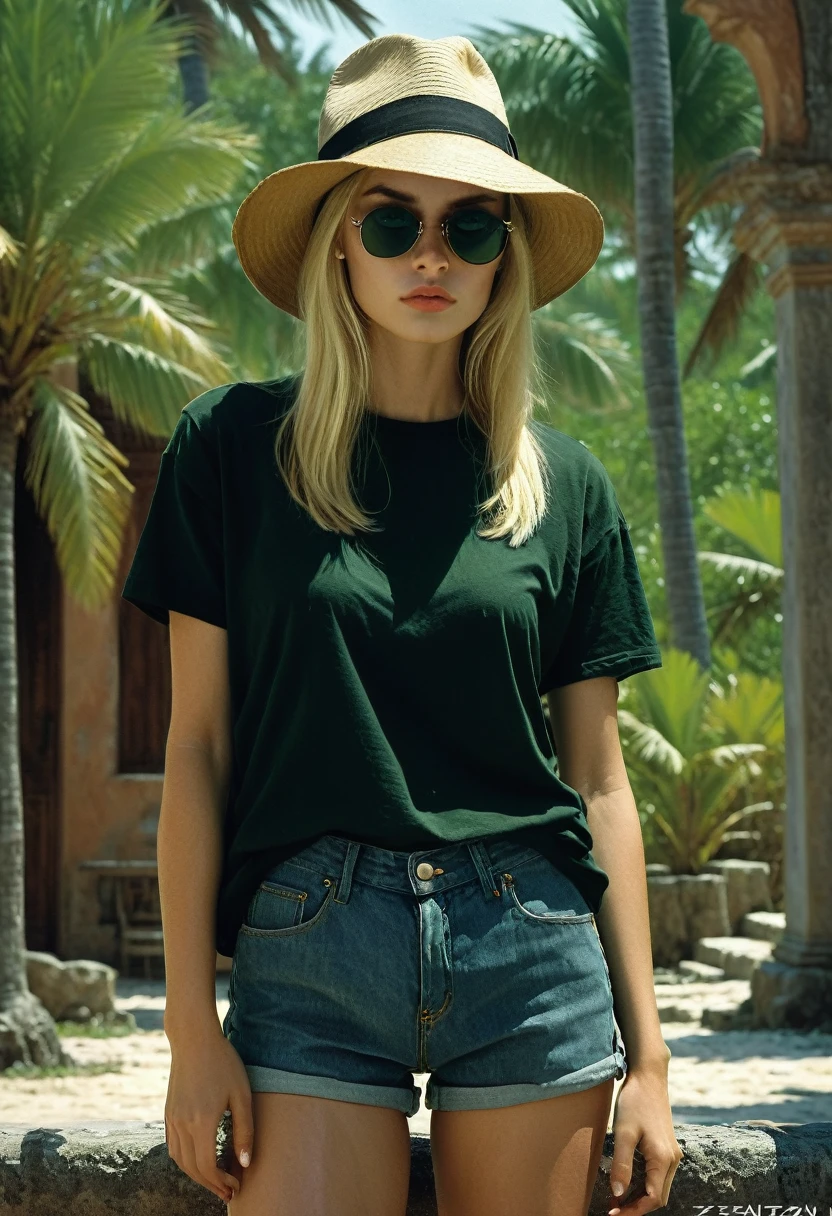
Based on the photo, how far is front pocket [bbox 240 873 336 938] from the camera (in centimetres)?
197

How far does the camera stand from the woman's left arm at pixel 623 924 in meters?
2.12

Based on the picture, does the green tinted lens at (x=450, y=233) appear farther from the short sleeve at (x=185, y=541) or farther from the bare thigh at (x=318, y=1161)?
the bare thigh at (x=318, y=1161)

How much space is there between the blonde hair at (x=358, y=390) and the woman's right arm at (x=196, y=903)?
0.84 ft

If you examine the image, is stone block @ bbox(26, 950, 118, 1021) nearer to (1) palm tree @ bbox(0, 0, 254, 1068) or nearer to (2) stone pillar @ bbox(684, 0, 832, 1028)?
(1) palm tree @ bbox(0, 0, 254, 1068)

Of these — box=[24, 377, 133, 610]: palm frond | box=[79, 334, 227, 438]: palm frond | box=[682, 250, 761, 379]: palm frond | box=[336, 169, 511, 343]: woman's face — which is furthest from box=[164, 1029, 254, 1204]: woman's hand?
box=[682, 250, 761, 379]: palm frond

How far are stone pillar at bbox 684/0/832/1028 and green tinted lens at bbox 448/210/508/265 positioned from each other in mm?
6668

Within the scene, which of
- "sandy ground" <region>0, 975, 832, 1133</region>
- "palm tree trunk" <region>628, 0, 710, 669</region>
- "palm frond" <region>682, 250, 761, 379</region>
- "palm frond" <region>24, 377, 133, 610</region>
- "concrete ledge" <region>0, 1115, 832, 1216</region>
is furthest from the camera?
"palm frond" <region>682, 250, 761, 379</region>

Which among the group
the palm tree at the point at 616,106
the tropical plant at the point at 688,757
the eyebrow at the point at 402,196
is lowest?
the tropical plant at the point at 688,757

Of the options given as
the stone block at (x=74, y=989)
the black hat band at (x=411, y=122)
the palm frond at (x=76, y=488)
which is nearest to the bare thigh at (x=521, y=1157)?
the black hat band at (x=411, y=122)

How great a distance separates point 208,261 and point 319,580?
785 inches

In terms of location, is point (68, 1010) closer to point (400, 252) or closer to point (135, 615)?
point (135, 615)

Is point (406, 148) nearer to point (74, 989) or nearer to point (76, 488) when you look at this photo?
point (76, 488)

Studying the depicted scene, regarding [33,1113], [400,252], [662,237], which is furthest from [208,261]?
[400,252]

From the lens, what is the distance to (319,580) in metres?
2.03
